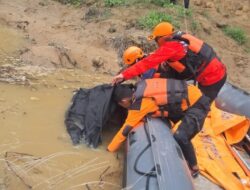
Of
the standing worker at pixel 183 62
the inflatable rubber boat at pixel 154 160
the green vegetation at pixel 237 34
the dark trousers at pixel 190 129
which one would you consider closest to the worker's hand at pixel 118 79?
the standing worker at pixel 183 62

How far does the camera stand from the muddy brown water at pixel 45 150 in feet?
14.9

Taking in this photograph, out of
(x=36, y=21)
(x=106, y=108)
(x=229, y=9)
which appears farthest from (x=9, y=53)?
(x=229, y=9)

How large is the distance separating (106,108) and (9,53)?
246cm

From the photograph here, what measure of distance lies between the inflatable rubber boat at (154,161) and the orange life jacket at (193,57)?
0.77 m

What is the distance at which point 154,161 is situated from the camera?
14.4 ft

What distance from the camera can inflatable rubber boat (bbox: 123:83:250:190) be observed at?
13.6ft

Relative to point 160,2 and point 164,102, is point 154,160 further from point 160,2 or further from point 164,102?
point 160,2

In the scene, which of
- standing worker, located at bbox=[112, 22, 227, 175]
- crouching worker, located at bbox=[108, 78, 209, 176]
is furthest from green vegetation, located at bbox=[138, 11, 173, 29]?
crouching worker, located at bbox=[108, 78, 209, 176]

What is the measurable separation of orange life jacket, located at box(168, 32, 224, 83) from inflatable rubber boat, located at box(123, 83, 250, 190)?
30.5 inches

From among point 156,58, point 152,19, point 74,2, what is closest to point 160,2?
point 152,19

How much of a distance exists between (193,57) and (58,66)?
2.41 meters

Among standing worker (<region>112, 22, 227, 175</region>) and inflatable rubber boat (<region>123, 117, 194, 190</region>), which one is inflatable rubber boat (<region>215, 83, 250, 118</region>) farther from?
inflatable rubber boat (<region>123, 117, 194, 190</region>)

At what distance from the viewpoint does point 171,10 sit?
31.2 feet

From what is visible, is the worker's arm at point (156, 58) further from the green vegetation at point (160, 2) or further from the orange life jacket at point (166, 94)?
the green vegetation at point (160, 2)
